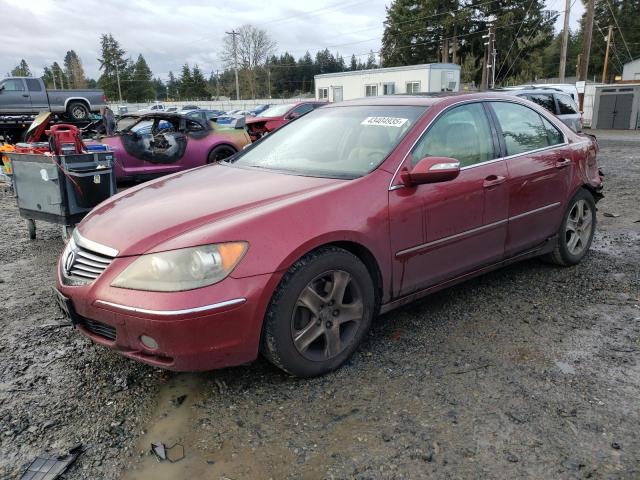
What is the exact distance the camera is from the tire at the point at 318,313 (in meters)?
2.65

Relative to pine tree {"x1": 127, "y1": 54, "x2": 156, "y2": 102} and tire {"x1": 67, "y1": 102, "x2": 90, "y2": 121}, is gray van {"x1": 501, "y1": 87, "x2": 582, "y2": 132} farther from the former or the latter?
pine tree {"x1": 127, "y1": 54, "x2": 156, "y2": 102}

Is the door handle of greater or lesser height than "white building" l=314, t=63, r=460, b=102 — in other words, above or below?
below

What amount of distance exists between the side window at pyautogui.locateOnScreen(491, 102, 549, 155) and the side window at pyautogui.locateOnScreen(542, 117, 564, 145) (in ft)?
0.16

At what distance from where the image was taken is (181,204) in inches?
119

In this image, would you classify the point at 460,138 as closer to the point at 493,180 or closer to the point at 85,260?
the point at 493,180

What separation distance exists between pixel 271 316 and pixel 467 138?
201 cm

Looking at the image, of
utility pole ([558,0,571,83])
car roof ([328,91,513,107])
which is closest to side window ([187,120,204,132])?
car roof ([328,91,513,107])

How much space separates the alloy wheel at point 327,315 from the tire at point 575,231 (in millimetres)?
2372

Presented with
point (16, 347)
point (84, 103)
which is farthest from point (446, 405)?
point (84, 103)

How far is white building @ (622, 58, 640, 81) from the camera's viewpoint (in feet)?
167

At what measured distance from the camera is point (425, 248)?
3.29m

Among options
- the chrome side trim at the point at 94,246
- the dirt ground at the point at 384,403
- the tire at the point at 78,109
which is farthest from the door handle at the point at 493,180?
the tire at the point at 78,109

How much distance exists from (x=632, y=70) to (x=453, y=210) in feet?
196

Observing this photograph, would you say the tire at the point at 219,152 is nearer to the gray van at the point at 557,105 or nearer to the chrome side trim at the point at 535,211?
the gray van at the point at 557,105
